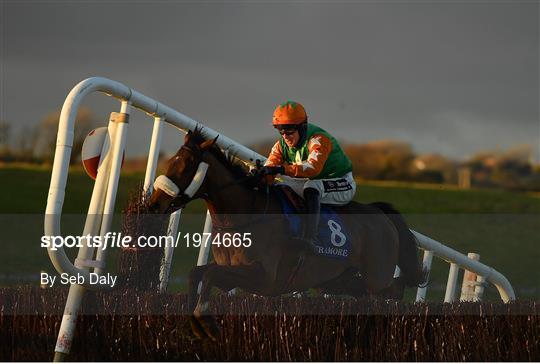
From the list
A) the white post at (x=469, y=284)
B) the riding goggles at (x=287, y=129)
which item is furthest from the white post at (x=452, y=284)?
the riding goggles at (x=287, y=129)

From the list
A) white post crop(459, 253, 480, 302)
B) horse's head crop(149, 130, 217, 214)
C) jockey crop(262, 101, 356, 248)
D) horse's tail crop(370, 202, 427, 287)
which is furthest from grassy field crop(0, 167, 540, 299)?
horse's head crop(149, 130, 217, 214)

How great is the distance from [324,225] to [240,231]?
0.87 meters

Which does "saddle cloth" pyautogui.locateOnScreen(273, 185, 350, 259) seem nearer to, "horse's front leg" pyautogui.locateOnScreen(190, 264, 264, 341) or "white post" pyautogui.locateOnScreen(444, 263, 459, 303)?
"horse's front leg" pyautogui.locateOnScreen(190, 264, 264, 341)

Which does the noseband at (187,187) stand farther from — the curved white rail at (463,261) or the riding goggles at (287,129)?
the curved white rail at (463,261)

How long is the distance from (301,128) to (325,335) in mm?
1444

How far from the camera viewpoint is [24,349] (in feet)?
20.7

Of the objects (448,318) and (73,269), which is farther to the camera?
(448,318)

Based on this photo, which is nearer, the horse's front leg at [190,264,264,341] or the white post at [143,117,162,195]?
the horse's front leg at [190,264,264,341]

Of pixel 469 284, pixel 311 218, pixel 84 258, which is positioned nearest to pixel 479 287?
pixel 469 284

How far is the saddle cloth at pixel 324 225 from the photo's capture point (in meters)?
6.89

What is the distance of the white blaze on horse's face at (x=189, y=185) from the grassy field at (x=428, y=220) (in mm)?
10102

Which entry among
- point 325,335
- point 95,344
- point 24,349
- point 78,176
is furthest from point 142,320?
point 78,176

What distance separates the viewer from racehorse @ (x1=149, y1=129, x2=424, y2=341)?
246 inches

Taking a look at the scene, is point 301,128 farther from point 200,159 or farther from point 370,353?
point 370,353
